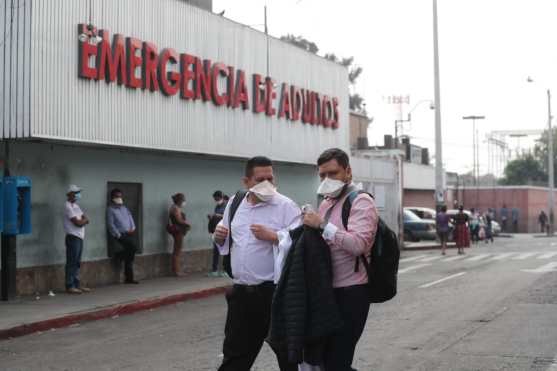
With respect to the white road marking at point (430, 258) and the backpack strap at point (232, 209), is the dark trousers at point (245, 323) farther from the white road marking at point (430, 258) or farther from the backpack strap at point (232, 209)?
the white road marking at point (430, 258)

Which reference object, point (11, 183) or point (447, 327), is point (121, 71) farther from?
point (447, 327)

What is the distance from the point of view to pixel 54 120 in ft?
49.4

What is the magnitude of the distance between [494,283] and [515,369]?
927cm

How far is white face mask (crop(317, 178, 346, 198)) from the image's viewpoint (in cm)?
553

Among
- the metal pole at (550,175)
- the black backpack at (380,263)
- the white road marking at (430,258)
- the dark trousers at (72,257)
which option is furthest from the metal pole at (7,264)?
the metal pole at (550,175)

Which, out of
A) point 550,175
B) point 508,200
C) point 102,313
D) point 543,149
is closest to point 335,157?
point 102,313

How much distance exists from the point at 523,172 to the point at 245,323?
98.6 metres

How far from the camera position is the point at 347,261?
5445mm

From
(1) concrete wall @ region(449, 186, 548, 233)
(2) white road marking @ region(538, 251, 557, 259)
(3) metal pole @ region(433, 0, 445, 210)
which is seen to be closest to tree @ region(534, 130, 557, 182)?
(1) concrete wall @ region(449, 186, 548, 233)

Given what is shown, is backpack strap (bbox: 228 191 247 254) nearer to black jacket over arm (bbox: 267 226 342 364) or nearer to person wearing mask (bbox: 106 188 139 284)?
black jacket over arm (bbox: 267 226 342 364)

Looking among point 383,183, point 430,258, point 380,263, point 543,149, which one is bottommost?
point 430,258

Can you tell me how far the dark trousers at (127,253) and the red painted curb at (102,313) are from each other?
1.84 meters

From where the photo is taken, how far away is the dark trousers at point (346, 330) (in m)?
5.38

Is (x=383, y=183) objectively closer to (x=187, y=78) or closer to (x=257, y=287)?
(x=187, y=78)
